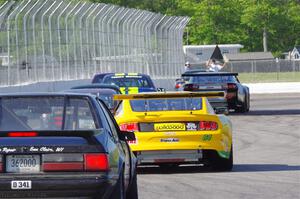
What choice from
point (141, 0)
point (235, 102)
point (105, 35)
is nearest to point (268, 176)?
point (235, 102)

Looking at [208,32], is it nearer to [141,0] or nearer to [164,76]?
[141,0]

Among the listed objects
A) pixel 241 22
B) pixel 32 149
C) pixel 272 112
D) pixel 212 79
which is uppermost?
pixel 32 149

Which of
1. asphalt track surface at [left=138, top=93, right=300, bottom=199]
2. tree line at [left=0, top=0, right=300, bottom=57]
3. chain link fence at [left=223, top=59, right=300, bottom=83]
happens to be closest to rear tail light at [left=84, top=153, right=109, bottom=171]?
asphalt track surface at [left=138, top=93, right=300, bottom=199]

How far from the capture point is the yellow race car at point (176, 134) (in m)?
15.3

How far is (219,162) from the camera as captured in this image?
15.7 metres

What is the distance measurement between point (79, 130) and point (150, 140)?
20.0ft

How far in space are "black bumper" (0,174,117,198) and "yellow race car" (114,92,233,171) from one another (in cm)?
630

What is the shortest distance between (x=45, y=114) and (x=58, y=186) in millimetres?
1217

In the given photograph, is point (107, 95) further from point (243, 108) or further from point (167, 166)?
point (243, 108)

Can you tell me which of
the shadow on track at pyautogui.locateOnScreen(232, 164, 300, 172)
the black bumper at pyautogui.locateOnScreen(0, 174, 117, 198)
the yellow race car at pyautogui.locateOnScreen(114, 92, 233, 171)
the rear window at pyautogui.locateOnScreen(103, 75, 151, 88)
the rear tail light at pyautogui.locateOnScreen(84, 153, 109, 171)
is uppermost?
the rear tail light at pyautogui.locateOnScreen(84, 153, 109, 171)

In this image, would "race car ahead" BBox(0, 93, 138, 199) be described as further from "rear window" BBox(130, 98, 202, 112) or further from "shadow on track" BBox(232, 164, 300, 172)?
"shadow on track" BBox(232, 164, 300, 172)

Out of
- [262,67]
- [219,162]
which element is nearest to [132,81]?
[219,162]

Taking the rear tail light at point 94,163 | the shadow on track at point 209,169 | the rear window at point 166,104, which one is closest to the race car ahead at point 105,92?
the shadow on track at point 209,169

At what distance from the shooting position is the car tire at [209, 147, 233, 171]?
15586 mm
